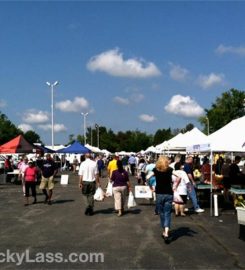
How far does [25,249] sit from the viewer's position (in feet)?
30.7

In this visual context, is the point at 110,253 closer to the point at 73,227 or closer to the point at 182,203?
the point at 73,227

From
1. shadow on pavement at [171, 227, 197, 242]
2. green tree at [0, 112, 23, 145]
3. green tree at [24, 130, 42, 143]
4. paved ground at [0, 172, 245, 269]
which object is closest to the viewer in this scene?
paved ground at [0, 172, 245, 269]

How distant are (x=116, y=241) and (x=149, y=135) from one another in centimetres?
14433

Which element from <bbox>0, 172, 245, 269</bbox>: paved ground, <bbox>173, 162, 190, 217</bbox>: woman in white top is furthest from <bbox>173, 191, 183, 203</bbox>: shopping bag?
<bbox>0, 172, 245, 269</bbox>: paved ground

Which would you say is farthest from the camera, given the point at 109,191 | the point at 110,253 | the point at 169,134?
→ the point at 169,134

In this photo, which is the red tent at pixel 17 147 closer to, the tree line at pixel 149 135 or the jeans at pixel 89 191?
the jeans at pixel 89 191

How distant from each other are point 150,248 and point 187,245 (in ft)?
2.70

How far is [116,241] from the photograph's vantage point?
10.2 m

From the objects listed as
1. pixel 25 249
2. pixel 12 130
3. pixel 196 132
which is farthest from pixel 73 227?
pixel 12 130

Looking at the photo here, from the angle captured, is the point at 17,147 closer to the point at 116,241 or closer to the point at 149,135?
the point at 116,241

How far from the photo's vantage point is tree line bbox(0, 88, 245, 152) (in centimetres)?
9219

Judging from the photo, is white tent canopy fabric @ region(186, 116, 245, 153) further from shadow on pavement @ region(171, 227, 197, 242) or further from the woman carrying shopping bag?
shadow on pavement @ region(171, 227, 197, 242)

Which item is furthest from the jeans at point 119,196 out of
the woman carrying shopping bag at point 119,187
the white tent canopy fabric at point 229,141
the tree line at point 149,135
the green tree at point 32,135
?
the green tree at point 32,135

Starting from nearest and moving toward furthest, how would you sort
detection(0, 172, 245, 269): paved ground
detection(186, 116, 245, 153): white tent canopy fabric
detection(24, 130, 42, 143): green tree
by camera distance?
detection(0, 172, 245, 269): paved ground → detection(186, 116, 245, 153): white tent canopy fabric → detection(24, 130, 42, 143): green tree
